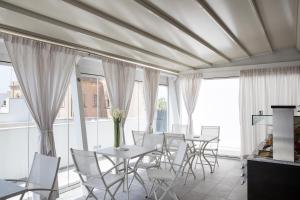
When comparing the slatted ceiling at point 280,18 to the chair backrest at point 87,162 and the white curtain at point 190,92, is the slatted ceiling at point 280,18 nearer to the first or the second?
the white curtain at point 190,92

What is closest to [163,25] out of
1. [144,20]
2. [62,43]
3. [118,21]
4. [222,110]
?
[144,20]

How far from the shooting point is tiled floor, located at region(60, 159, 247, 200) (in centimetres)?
358

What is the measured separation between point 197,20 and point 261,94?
342cm

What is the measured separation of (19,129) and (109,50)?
233 cm

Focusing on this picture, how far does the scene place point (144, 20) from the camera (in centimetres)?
280

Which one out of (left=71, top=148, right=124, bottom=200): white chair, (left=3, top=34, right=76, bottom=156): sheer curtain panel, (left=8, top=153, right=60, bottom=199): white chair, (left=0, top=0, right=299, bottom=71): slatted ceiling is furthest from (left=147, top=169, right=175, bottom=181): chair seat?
(left=0, top=0, right=299, bottom=71): slatted ceiling

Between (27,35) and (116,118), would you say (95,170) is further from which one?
(27,35)

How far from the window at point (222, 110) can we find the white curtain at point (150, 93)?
5.25 ft

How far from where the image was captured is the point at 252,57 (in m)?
5.60

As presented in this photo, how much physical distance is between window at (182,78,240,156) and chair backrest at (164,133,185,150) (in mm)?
2252

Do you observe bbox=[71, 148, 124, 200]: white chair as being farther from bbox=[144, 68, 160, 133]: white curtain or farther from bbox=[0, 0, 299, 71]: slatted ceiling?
bbox=[144, 68, 160, 133]: white curtain

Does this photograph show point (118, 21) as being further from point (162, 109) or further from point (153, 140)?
point (162, 109)

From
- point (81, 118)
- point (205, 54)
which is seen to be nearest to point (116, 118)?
point (81, 118)

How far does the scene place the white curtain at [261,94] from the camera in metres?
5.12
